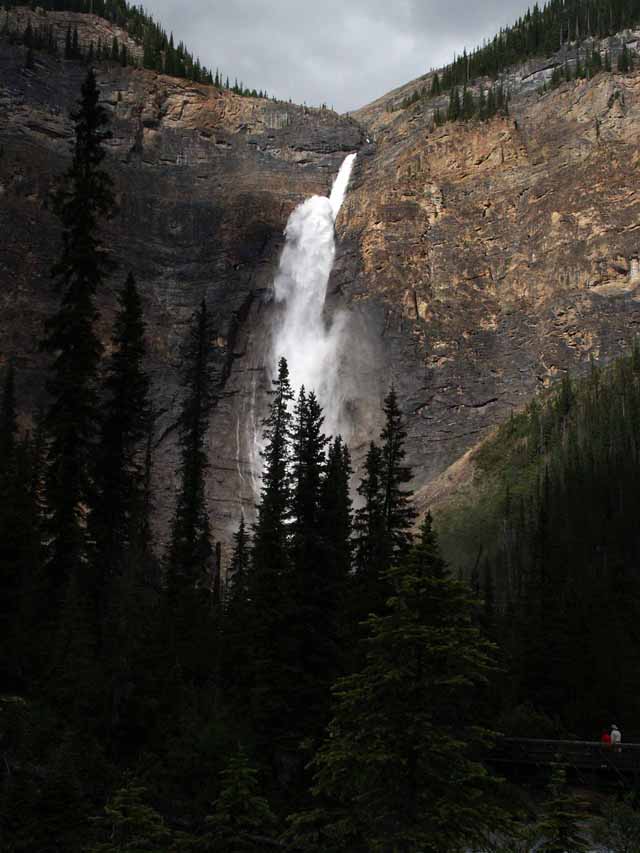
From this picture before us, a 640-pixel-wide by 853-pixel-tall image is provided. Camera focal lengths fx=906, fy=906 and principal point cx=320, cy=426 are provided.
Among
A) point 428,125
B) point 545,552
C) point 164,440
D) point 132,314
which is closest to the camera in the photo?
point 132,314

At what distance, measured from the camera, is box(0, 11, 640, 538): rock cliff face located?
10194cm

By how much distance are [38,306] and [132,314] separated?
77.0 meters

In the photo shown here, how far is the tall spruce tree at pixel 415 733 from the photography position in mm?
10586

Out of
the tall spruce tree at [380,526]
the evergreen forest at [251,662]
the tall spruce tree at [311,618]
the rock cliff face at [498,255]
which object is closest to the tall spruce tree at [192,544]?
the evergreen forest at [251,662]

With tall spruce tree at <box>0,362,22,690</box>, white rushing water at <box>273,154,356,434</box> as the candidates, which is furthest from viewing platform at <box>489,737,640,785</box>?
white rushing water at <box>273,154,356,434</box>

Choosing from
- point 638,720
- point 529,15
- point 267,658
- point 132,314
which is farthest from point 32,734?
point 529,15

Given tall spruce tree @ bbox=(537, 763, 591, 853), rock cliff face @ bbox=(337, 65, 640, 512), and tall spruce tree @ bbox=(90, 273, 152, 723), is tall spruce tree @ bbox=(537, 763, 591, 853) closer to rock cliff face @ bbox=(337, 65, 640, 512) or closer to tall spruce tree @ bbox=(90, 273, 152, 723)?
tall spruce tree @ bbox=(90, 273, 152, 723)

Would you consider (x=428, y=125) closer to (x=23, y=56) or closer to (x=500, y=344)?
(x=500, y=344)

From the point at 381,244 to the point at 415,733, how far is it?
10801 centimetres

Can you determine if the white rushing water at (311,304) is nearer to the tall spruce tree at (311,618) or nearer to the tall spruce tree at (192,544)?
the tall spruce tree at (192,544)

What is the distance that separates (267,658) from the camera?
77.2 ft

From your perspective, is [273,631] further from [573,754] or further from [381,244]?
[381,244]

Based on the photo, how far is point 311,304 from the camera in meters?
116

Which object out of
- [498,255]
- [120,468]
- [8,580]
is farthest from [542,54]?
[8,580]
